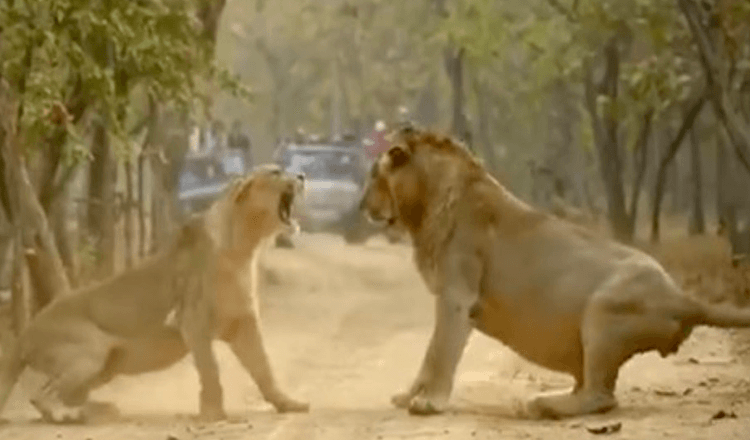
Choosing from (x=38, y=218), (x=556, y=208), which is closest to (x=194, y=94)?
(x=38, y=218)

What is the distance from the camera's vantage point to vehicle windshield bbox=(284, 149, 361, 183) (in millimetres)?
35438

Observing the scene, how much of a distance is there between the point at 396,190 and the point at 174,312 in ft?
4.71

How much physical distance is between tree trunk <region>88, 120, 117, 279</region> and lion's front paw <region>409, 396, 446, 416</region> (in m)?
9.58

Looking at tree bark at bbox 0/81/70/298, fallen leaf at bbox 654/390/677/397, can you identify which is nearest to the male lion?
fallen leaf at bbox 654/390/677/397

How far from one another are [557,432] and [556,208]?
25430 mm

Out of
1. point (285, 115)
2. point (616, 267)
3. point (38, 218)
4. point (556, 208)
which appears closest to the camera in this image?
point (616, 267)

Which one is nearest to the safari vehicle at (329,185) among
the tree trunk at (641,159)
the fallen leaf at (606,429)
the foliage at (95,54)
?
the tree trunk at (641,159)

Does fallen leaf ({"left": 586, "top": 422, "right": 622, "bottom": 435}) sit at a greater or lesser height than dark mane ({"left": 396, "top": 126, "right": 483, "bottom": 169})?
lesser

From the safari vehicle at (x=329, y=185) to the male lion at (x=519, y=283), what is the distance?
24.0 meters

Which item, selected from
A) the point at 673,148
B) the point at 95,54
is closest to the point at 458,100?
the point at 673,148

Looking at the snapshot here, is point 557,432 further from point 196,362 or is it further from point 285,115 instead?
point 285,115

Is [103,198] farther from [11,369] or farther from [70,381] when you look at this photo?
[70,381]

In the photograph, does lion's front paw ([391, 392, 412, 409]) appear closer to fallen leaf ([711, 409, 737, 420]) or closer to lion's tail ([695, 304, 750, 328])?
lion's tail ([695, 304, 750, 328])

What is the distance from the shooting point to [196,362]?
412 inches
